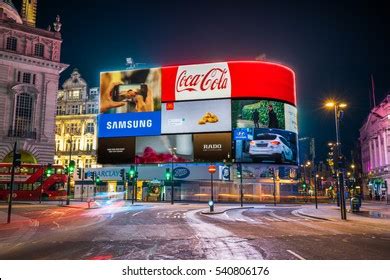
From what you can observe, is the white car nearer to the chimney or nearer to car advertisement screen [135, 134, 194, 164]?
car advertisement screen [135, 134, 194, 164]

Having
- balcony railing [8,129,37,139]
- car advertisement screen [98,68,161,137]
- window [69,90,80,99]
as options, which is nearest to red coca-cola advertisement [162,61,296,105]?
car advertisement screen [98,68,161,137]

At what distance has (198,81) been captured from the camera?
5647 cm

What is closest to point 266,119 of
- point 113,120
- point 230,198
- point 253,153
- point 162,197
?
point 253,153

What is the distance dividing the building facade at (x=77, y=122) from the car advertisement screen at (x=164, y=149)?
22046 millimetres

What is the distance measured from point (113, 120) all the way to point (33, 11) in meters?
27.1

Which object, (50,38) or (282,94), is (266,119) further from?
(50,38)

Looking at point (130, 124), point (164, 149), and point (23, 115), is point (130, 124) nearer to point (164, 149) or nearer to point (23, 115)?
point (164, 149)

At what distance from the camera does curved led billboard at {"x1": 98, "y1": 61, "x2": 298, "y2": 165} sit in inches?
2158

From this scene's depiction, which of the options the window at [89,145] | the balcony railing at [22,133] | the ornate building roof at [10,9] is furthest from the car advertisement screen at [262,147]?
the ornate building roof at [10,9]

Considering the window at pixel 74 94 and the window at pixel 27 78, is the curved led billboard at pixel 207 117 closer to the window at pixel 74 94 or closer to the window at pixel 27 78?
the window at pixel 27 78

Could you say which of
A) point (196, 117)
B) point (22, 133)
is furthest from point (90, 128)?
point (196, 117)

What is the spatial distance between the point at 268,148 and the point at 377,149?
37530mm

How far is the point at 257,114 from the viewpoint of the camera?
55031 millimetres

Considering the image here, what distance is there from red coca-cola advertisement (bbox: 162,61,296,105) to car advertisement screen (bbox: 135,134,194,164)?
643cm
